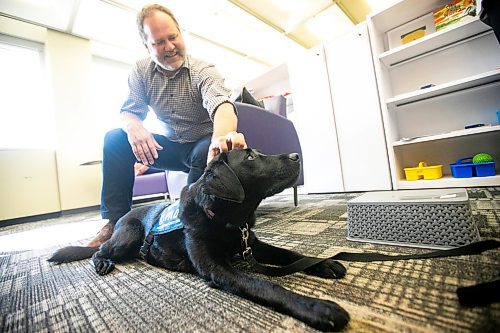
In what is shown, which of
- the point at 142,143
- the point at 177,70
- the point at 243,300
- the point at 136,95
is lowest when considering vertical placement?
the point at 243,300

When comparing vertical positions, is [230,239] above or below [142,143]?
below

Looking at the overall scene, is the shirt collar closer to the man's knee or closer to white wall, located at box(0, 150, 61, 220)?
the man's knee

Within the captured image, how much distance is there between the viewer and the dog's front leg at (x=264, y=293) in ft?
1.50

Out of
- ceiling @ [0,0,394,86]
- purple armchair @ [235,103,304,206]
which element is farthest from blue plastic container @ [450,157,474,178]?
ceiling @ [0,0,394,86]

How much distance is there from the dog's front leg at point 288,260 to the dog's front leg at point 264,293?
0.51 ft

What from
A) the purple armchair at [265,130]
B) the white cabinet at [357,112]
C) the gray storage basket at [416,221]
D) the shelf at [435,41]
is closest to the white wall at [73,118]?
the purple armchair at [265,130]

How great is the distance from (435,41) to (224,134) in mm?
2251

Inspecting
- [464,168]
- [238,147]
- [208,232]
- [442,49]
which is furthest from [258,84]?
[208,232]

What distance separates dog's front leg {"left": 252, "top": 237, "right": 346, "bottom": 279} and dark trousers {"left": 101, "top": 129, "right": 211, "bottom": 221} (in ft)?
2.27

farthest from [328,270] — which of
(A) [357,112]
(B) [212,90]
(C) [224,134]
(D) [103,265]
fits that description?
(A) [357,112]

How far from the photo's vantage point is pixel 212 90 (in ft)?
4.29

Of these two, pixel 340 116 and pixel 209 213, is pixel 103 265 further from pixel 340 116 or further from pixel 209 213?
pixel 340 116

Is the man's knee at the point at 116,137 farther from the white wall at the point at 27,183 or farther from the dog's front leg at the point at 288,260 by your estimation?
the white wall at the point at 27,183

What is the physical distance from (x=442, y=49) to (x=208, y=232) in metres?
2.79
